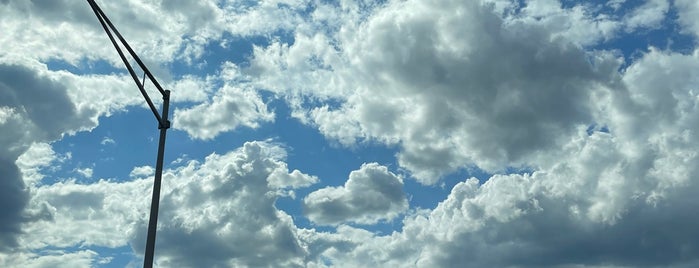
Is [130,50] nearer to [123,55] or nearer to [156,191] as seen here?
[123,55]

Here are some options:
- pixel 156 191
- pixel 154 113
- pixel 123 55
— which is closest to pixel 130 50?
pixel 123 55

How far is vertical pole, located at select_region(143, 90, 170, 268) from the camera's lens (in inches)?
840

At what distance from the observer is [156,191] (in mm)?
22453

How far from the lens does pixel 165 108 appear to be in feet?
79.9

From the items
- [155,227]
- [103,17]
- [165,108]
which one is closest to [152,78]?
[165,108]

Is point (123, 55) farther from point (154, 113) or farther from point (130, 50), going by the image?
point (154, 113)

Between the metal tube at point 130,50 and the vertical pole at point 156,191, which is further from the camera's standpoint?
the vertical pole at point 156,191

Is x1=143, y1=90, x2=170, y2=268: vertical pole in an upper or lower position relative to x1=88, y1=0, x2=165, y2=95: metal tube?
lower

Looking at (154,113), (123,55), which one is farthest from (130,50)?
(154,113)

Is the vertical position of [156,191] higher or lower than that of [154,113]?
lower

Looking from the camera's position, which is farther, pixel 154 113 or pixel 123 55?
pixel 154 113

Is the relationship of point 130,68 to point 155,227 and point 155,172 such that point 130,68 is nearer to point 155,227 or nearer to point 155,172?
point 155,172

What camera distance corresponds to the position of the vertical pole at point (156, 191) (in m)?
21.3

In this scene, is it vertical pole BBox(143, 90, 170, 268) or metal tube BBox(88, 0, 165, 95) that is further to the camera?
vertical pole BBox(143, 90, 170, 268)
